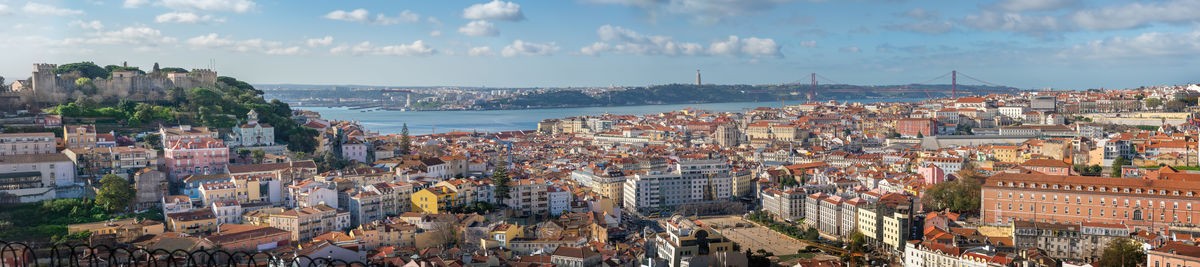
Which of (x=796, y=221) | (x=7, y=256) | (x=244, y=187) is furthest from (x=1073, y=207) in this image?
(x=7, y=256)

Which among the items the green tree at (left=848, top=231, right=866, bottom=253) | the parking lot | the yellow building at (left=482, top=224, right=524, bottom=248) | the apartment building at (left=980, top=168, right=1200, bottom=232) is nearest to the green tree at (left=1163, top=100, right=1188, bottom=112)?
the apartment building at (left=980, top=168, right=1200, bottom=232)

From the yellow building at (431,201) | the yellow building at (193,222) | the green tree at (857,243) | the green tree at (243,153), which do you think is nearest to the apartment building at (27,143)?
the green tree at (243,153)

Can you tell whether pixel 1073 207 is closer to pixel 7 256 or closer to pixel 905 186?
pixel 905 186

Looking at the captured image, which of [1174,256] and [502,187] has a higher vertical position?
[502,187]

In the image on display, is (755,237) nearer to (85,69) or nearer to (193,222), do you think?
(193,222)

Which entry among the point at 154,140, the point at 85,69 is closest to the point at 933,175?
the point at 154,140
